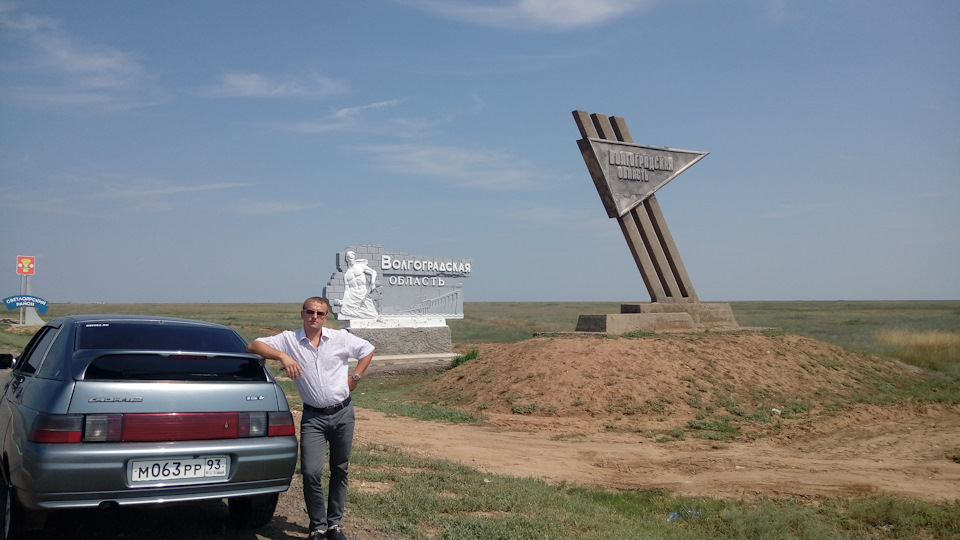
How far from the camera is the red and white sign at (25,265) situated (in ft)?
127

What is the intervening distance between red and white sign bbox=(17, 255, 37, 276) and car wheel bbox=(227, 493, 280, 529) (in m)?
40.3

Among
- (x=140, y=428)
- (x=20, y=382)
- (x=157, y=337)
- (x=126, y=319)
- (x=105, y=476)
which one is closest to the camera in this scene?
(x=105, y=476)

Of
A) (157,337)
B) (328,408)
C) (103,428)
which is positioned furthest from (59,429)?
(328,408)

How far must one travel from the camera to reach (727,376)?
15.3m

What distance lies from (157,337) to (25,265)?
132 ft

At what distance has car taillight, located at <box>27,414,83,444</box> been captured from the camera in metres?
4.24

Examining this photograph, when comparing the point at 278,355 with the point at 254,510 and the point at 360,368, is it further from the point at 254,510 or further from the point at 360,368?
the point at 254,510

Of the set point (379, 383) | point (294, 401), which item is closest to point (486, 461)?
point (294, 401)

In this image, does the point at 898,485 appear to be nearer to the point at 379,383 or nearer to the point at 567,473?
the point at 567,473

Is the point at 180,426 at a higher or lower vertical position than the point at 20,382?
A: lower

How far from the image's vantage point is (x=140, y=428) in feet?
14.4

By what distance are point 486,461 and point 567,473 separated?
1075 millimetres

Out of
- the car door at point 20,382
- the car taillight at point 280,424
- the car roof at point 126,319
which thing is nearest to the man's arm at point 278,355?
the car taillight at point 280,424

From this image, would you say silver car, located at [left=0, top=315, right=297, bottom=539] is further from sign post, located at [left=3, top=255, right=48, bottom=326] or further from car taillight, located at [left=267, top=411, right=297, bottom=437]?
sign post, located at [left=3, top=255, right=48, bottom=326]
